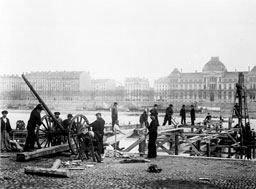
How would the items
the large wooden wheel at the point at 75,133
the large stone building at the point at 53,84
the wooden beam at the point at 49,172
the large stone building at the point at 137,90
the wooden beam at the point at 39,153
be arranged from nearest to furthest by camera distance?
the wooden beam at the point at 49,172, the wooden beam at the point at 39,153, the large wooden wheel at the point at 75,133, the large stone building at the point at 53,84, the large stone building at the point at 137,90

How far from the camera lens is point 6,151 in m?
15.3

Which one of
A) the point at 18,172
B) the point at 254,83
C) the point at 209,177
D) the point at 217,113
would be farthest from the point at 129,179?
the point at 254,83

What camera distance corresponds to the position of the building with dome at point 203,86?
121744 millimetres

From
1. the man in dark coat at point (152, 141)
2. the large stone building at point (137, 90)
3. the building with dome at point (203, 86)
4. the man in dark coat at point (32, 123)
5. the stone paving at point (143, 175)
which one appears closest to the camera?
the stone paving at point (143, 175)

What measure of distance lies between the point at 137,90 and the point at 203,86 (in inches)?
971

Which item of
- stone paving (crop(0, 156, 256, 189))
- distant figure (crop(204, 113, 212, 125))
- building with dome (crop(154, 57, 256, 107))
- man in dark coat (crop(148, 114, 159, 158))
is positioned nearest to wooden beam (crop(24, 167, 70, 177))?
stone paving (crop(0, 156, 256, 189))

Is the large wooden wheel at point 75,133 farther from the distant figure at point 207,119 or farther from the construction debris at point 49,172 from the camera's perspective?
the distant figure at point 207,119

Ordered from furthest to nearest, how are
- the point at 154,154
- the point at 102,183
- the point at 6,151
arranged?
1. the point at 6,151
2. the point at 154,154
3. the point at 102,183

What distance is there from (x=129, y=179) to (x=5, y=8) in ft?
27.4

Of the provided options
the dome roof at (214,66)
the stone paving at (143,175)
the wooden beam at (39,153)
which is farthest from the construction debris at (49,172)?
the dome roof at (214,66)

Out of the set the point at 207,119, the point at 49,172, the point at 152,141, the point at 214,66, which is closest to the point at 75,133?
the point at 152,141

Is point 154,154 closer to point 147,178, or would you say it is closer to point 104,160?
point 104,160

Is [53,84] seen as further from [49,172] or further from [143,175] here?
[143,175]

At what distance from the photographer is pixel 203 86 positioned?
433ft
